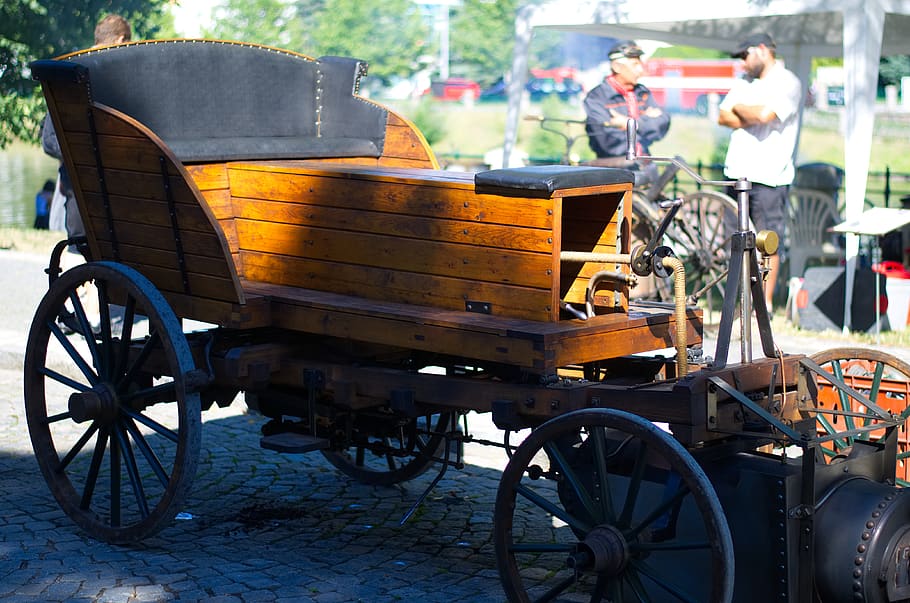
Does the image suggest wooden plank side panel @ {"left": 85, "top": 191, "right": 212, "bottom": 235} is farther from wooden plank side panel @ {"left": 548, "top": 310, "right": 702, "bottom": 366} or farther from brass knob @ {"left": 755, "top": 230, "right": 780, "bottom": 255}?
brass knob @ {"left": 755, "top": 230, "right": 780, "bottom": 255}

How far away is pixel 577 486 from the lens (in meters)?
3.78

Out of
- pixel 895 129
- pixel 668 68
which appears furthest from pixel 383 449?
pixel 668 68

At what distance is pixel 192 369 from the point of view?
4469 millimetres

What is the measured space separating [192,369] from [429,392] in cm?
85

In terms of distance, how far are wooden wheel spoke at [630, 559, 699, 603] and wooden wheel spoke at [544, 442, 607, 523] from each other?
18 cm

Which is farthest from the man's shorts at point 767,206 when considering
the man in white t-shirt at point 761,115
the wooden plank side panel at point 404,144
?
the wooden plank side panel at point 404,144

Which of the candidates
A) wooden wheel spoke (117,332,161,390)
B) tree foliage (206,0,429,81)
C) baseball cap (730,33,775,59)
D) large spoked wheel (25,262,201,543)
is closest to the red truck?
tree foliage (206,0,429,81)

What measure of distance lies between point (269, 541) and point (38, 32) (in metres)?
12.6

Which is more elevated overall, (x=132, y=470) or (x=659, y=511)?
(x=659, y=511)

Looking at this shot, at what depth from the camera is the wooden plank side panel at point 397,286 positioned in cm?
411

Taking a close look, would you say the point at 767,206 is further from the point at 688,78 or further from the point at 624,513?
the point at 688,78

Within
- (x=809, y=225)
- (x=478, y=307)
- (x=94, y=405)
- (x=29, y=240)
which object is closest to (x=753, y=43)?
(x=809, y=225)

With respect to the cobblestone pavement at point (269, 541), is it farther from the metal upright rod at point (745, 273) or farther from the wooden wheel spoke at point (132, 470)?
the metal upright rod at point (745, 273)

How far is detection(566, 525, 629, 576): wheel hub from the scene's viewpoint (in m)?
3.61
